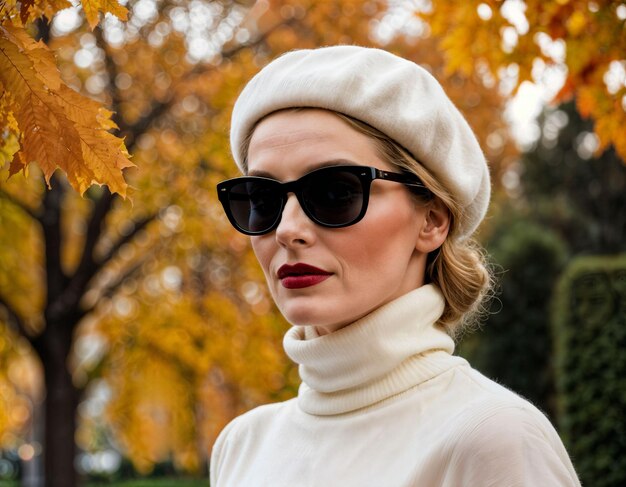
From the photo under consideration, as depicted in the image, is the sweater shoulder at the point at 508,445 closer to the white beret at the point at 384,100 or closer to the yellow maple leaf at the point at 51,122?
the white beret at the point at 384,100

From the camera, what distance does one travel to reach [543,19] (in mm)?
3336

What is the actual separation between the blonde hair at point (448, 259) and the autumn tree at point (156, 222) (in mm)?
5489

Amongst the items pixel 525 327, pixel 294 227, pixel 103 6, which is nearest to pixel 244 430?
pixel 294 227

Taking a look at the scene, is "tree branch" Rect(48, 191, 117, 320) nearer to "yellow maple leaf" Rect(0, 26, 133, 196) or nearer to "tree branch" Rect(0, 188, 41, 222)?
"tree branch" Rect(0, 188, 41, 222)

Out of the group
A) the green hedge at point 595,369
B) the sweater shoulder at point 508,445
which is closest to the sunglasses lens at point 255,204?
the sweater shoulder at point 508,445

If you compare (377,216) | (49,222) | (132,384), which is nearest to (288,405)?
(377,216)

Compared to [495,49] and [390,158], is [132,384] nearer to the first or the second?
[495,49]

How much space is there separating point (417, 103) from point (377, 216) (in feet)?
0.71

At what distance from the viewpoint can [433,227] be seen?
1583mm

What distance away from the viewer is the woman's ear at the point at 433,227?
5.15 feet

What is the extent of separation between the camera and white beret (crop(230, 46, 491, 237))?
1.47m

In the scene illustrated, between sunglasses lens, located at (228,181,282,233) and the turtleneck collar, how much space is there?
240 mm

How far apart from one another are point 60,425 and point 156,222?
7.18ft

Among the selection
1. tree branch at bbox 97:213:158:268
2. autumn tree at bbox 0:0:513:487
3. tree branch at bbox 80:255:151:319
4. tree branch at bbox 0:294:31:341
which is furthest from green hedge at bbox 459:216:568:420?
tree branch at bbox 0:294:31:341
